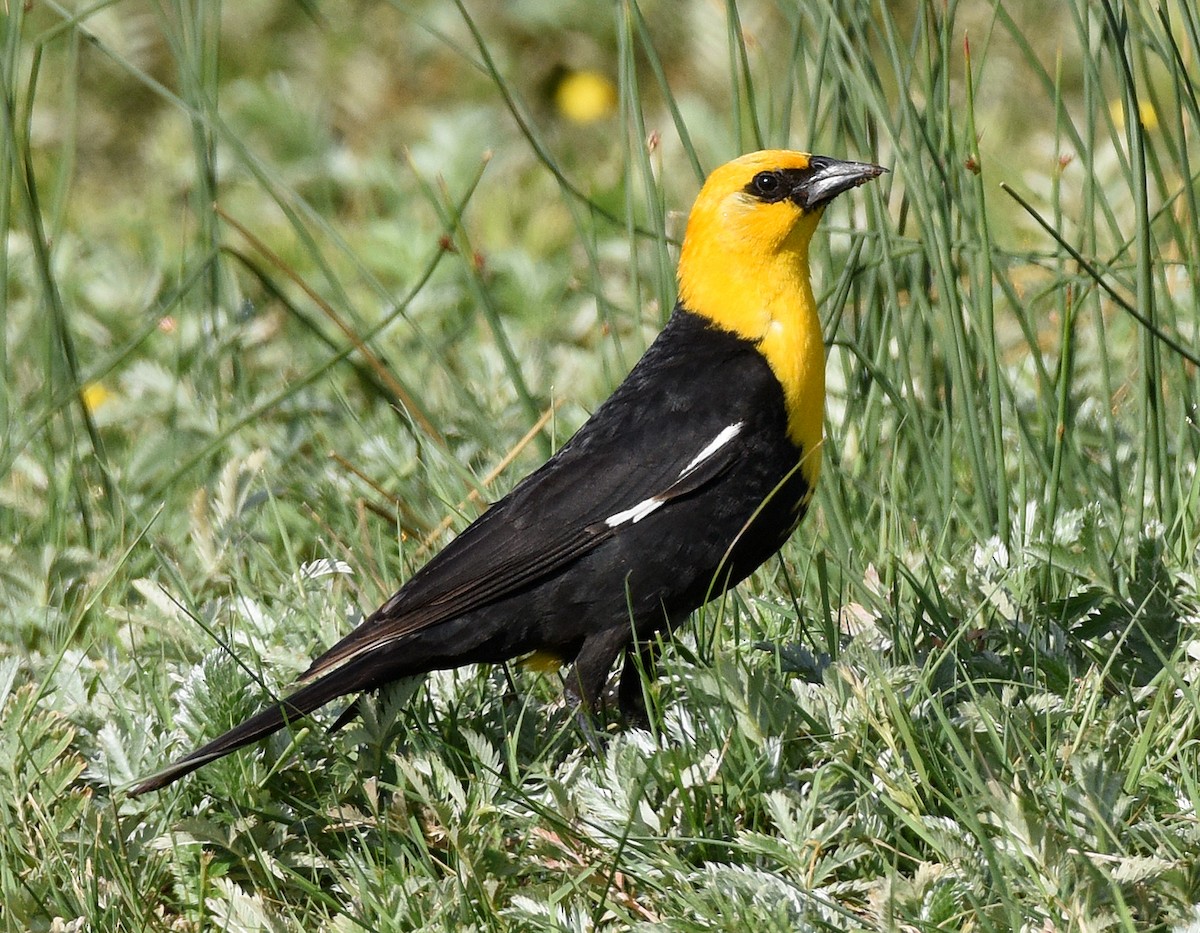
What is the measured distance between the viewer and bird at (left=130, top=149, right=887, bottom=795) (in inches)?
128

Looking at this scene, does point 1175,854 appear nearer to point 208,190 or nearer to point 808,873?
point 808,873

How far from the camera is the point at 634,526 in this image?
3.37 m

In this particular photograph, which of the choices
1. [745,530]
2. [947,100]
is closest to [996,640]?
[745,530]

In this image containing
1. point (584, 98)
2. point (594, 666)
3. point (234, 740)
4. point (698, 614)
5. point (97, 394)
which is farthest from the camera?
point (584, 98)

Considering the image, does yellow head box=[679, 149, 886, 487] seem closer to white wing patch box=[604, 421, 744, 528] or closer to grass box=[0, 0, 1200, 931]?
grass box=[0, 0, 1200, 931]

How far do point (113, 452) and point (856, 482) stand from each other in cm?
253

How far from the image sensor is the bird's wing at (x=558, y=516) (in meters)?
3.24

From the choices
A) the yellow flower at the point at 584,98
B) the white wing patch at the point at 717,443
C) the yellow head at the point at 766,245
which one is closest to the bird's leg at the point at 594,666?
the white wing patch at the point at 717,443

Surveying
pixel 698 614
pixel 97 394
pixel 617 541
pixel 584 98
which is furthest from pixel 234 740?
pixel 584 98

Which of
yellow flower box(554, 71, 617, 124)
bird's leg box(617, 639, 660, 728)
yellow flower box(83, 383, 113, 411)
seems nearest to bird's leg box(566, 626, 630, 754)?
bird's leg box(617, 639, 660, 728)

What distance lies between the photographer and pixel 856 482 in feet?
12.6

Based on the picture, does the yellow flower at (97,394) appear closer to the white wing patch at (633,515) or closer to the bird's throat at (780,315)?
the bird's throat at (780,315)

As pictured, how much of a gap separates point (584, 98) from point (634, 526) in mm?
4765

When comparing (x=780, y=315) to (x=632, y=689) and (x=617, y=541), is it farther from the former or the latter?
(x=632, y=689)
